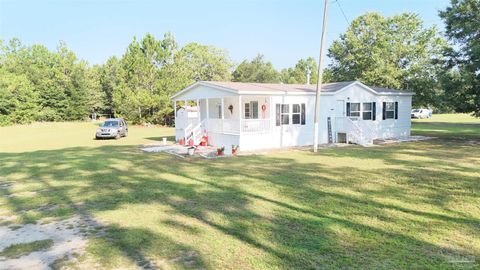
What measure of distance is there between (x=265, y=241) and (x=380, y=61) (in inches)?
1156

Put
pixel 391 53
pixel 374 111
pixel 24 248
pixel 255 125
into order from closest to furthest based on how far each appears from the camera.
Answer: pixel 24 248
pixel 255 125
pixel 374 111
pixel 391 53

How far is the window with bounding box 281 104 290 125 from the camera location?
648 inches

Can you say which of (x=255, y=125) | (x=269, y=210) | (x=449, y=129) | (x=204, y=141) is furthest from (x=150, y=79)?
(x=269, y=210)

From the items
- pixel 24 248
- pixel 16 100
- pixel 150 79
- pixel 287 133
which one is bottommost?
pixel 24 248

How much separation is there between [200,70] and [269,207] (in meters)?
51.5

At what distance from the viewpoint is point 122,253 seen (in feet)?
14.2

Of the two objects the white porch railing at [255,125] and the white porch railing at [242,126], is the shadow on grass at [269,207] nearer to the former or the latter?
the white porch railing at [242,126]

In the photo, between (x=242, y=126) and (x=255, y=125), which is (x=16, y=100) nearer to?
(x=242, y=126)

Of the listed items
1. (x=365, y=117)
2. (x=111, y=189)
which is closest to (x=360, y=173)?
(x=111, y=189)

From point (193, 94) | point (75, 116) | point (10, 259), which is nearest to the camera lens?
point (10, 259)

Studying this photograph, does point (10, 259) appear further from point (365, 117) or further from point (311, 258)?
point (365, 117)

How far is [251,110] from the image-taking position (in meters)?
19.2

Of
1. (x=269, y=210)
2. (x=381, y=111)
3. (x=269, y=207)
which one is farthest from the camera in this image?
(x=381, y=111)

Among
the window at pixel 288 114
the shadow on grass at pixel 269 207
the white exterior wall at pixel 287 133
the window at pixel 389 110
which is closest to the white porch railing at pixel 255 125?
the white exterior wall at pixel 287 133
